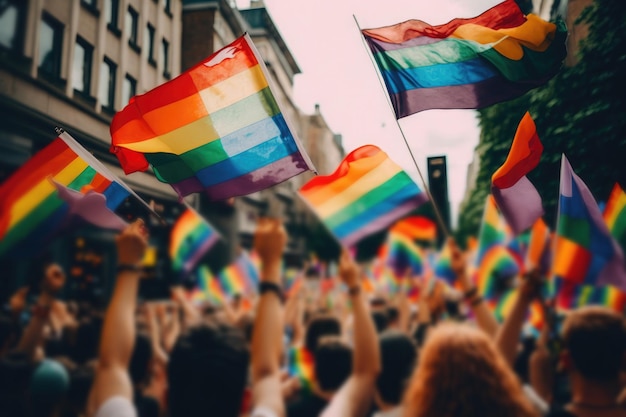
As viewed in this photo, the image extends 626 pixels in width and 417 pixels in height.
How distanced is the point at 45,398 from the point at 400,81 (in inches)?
108

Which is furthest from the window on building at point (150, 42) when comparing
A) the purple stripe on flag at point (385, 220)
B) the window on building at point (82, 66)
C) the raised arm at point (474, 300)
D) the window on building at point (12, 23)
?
the raised arm at point (474, 300)

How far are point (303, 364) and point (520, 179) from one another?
2.25m

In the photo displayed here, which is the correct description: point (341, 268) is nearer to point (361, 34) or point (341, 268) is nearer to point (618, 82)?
point (361, 34)

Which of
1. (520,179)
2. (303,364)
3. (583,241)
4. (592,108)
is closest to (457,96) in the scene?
(520,179)

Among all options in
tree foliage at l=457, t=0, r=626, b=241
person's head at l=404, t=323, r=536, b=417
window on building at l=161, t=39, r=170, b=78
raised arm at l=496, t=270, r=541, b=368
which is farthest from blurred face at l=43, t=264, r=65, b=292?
tree foliage at l=457, t=0, r=626, b=241

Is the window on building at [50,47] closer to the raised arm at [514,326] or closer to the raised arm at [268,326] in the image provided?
the raised arm at [268,326]

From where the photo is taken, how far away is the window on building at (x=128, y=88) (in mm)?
2752

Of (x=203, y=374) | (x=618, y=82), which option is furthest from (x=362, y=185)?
(x=203, y=374)

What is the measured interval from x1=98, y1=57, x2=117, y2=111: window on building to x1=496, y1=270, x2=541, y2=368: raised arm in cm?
241

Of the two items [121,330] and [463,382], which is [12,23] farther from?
[463,382]

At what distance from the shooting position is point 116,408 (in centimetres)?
168

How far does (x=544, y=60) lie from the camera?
2.38 meters

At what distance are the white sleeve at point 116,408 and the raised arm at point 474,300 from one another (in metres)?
2.04

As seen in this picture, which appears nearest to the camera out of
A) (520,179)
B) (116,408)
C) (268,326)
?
(116,408)
